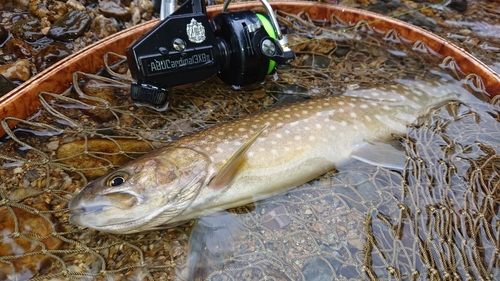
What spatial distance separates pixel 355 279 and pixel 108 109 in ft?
6.99

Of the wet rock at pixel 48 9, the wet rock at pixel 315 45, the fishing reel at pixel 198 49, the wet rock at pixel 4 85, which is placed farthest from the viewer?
the wet rock at pixel 48 9

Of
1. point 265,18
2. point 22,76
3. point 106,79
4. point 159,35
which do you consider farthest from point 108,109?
point 265,18

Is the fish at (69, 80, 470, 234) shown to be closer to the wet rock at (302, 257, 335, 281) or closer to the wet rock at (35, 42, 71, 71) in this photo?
the wet rock at (302, 257, 335, 281)

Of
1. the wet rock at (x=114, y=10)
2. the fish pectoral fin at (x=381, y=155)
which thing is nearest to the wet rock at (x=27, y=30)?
the wet rock at (x=114, y=10)

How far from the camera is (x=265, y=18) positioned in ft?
9.39

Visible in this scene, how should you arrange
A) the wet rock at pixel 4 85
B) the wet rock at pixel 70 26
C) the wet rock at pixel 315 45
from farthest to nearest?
1. the wet rock at pixel 70 26
2. the wet rock at pixel 315 45
3. the wet rock at pixel 4 85

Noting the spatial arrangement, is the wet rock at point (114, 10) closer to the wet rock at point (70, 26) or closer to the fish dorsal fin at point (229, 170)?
the wet rock at point (70, 26)

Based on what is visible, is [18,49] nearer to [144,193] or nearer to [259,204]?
[144,193]

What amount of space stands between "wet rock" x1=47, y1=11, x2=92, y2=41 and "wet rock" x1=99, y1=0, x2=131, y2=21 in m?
0.23

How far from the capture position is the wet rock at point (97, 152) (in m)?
2.54

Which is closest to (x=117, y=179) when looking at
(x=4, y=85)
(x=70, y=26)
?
(x=4, y=85)

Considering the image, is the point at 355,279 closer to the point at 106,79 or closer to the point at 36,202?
the point at 36,202

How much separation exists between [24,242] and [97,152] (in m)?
0.69

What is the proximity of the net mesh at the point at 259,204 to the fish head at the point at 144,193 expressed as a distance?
25 centimetres
